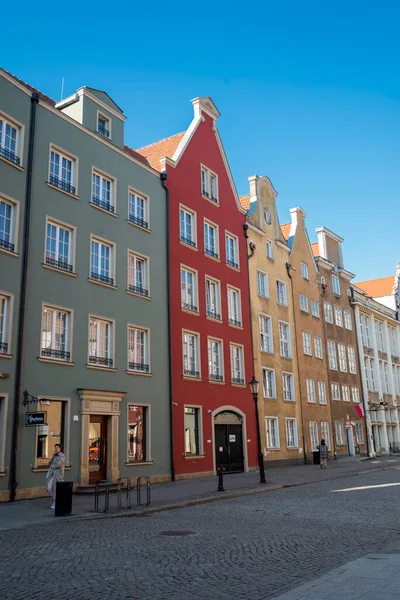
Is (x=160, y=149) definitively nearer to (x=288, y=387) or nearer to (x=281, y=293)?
(x=281, y=293)

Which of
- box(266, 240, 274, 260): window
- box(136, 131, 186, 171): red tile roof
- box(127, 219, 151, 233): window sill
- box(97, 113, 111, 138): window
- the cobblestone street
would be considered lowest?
the cobblestone street

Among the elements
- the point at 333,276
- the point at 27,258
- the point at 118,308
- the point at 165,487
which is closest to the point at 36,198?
the point at 27,258

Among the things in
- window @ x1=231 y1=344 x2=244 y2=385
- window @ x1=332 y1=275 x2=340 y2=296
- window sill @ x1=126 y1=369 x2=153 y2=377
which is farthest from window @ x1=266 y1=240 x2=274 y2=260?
window sill @ x1=126 y1=369 x2=153 y2=377

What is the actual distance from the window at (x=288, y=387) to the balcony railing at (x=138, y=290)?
14101 millimetres

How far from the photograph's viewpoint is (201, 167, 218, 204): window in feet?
108

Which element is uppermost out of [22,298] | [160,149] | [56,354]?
[160,149]

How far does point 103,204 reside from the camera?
25.2 metres

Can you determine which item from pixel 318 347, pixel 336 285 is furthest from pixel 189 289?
pixel 336 285

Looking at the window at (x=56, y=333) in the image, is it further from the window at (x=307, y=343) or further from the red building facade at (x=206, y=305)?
the window at (x=307, y=343)

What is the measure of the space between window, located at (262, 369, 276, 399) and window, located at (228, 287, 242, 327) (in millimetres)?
4134

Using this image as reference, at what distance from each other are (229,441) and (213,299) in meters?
7.60

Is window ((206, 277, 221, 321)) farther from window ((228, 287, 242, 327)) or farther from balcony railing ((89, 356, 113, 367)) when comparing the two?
balcony railing ((89, 356, 113, 367))

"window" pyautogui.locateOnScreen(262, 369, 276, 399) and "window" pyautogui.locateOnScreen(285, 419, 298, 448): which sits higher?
"window" pyautogui.locateOnScreen(262, 369, 276, 399)

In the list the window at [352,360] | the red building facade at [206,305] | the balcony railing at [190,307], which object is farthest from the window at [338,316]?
the balcony railing at [190,307]
